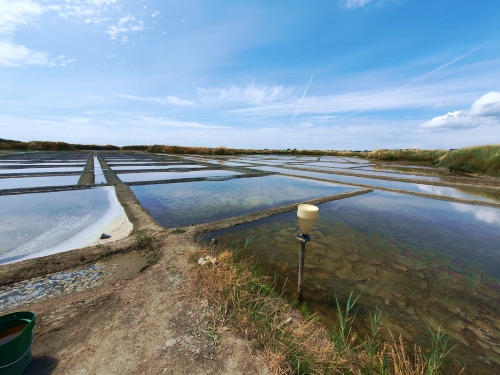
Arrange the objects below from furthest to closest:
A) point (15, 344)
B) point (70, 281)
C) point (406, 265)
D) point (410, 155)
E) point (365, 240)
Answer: point (410, 155), point (365, 240), point (406, 265), point (70, 281), point (15, 344)

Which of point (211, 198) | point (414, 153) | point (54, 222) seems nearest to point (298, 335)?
point (54, 222)

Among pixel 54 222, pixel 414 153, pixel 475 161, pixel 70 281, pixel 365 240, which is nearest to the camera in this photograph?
pixel 70 281

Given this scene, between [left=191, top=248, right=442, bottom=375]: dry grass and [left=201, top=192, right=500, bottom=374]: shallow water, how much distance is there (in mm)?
387

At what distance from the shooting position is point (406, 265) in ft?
12.2

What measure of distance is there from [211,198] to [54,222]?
428cm

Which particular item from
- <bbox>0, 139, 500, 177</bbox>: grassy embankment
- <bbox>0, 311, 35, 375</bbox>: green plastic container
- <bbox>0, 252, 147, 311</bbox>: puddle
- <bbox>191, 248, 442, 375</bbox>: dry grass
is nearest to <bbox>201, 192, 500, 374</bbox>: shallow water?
<bbox>191, 248, 442, 375</bbox>: dry grass

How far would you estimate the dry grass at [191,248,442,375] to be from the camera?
177cm

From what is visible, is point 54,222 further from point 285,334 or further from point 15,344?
point 285,334

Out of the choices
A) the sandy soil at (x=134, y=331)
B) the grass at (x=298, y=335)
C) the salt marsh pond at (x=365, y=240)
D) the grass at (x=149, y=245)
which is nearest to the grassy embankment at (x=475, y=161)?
Answer: the salt marsh pond at (x=365, y=240)

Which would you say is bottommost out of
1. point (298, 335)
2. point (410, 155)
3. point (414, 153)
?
point (298, 335)

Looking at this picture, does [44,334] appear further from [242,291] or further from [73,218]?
[73,218]

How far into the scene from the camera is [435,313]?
2.62 metres

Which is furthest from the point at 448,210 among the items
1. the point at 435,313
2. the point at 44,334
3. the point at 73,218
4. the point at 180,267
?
the point at 73,218

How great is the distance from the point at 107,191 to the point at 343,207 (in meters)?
8.71
